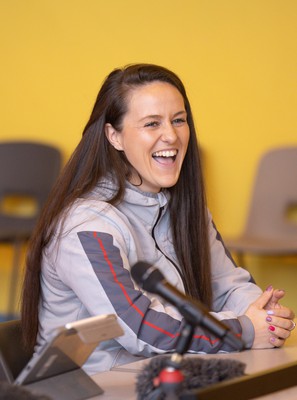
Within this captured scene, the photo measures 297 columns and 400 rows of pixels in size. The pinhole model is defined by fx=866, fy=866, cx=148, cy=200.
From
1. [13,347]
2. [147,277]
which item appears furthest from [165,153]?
[147,277]

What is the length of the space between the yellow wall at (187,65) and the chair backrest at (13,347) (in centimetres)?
327

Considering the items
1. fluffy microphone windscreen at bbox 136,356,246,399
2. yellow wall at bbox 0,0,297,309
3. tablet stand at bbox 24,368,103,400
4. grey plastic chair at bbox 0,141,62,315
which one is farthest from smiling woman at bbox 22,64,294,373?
grey plastic chair at bbox 0,141,62,315

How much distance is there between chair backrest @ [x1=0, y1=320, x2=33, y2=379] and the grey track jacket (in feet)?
0.21

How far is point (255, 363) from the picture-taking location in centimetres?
210

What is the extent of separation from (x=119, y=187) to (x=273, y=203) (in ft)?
9.10

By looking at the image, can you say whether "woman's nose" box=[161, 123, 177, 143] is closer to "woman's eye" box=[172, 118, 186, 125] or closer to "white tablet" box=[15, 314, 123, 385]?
"woman's eye" box=[172, 118, 186, 125]

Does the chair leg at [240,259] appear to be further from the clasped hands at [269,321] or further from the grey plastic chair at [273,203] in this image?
the clasped hands at [269,321]

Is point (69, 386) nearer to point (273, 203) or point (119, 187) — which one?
point (119, 187)

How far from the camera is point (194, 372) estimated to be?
1.65m

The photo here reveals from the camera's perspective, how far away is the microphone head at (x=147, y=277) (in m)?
1.38

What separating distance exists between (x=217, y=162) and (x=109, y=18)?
1.20 m

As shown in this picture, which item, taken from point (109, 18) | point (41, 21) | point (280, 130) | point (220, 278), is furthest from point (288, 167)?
point (220, 278)

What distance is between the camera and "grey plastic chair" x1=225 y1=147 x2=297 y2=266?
200 inches

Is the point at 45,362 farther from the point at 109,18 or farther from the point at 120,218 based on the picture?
the point at 109,18
